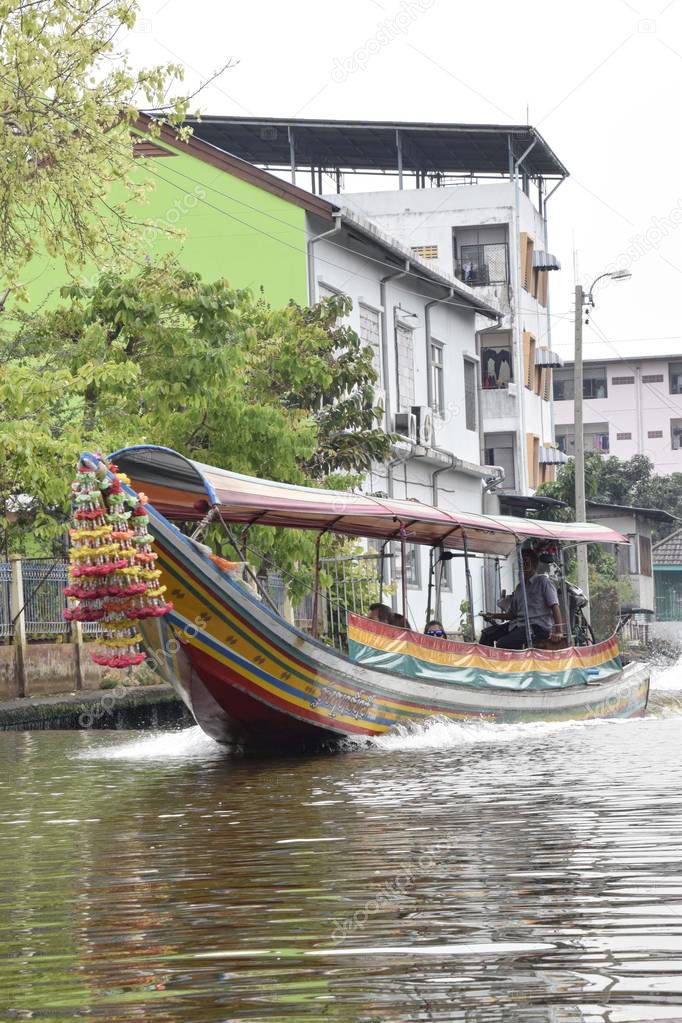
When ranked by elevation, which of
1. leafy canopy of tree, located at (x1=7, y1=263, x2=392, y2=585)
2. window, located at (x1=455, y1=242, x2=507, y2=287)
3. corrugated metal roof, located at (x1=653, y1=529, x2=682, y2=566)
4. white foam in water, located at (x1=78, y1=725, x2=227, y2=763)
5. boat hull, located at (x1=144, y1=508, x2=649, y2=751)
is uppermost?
window, located at (x1=455, y1=242, x2=507, y2=287)

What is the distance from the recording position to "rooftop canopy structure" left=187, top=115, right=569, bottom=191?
1522 inches

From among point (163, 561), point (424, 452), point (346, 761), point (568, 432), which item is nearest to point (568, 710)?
point (346, 761)

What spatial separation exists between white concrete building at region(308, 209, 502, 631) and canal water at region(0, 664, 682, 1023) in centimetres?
1636

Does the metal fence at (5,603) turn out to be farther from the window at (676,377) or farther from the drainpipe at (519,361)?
the window at (676,377)

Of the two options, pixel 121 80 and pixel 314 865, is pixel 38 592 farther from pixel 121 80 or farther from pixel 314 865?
pixel 314 865

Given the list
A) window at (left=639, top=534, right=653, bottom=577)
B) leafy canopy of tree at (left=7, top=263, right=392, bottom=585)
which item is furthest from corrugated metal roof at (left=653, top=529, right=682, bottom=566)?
leafy canopy of tree at (left=7, top=263, right=392, bottom=585)

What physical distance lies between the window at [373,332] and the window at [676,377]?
4930 cm

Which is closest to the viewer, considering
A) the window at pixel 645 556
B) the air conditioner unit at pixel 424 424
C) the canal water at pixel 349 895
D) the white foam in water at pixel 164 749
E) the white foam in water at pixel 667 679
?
the canal water at pixel 349 895

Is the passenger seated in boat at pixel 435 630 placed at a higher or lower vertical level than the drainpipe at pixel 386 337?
lower

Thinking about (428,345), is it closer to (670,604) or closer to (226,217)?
(226,217)

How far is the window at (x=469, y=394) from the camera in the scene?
35.8 meters

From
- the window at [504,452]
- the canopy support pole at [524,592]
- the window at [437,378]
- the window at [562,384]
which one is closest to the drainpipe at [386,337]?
the window at [437,378]

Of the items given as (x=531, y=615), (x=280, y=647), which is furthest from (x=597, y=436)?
(x=280, y=647)

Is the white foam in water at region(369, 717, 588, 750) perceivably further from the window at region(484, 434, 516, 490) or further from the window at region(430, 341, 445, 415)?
the window at region(484, 434, 516, 490)
